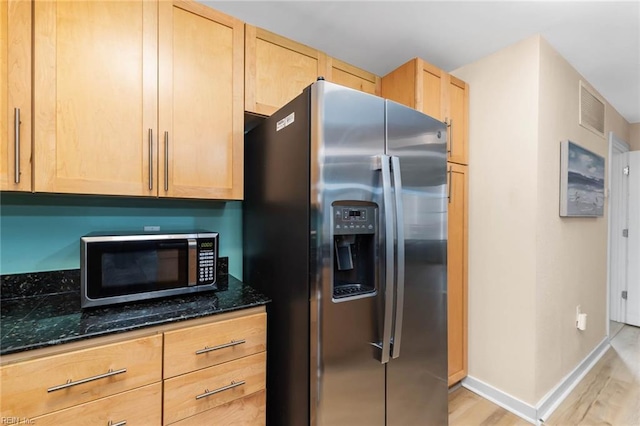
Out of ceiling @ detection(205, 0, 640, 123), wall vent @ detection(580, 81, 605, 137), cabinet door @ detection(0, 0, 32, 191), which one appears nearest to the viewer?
cabinet door @ detection(0, 0, 32, 191)

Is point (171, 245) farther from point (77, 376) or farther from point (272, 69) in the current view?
point (272, 69)

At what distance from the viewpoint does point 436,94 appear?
1.92m

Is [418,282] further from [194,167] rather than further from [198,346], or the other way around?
[194,167]

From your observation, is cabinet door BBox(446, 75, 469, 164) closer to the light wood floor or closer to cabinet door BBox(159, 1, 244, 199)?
cabinet door BBox(159, 1, 244, 199)

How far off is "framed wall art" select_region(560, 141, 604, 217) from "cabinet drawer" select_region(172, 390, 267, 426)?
7.34 feet

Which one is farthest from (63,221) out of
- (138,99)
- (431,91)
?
(431,91)

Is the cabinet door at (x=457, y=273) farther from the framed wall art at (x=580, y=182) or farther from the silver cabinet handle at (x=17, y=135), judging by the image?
the silver cabinet handle at (x=17, y=135)

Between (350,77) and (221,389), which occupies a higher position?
(350,77)

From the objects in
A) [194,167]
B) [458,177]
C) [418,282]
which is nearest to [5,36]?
[194,167]

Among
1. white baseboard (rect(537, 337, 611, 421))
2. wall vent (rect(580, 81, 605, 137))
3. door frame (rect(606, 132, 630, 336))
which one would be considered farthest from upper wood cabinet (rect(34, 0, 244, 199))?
door frame (rect(606, 132, 630, 336))

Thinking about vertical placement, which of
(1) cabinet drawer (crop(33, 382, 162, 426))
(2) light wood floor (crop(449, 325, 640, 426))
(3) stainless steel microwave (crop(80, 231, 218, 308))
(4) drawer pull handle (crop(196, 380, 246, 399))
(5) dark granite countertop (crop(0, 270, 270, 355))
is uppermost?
(3) stainless steel microwave (crop(80, 231, 218, 308))

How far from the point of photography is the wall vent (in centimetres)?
224

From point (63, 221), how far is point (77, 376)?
0.82 meters

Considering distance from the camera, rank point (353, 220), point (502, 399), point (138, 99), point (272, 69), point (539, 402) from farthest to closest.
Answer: point (502, 399), point (539, 402), point (272, 69), point (138, 99), point (353, 220)
